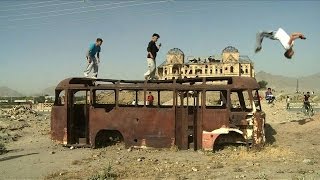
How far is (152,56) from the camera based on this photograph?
14.7 meters

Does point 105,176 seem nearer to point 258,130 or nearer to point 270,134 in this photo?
point 258,130

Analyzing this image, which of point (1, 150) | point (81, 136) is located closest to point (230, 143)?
point (81, 136)

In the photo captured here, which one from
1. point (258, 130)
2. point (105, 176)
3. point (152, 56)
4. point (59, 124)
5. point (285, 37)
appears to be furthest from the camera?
point (152, 56)

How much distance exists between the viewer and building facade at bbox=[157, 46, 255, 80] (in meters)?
70.6

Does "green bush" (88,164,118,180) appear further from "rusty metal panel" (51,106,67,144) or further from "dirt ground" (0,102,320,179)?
"rusty metal panel" (51,106,67,144)

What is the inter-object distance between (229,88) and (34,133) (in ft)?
33.3

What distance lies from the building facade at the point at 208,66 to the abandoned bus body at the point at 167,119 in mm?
54995

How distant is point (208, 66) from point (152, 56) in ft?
187

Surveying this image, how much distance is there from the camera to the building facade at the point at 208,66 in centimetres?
7062

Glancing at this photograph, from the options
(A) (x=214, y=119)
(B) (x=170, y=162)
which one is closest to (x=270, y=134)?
(A) (x=214, y=119)

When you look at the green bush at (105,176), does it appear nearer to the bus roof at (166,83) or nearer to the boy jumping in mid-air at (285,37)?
the bus roof at (166,83)

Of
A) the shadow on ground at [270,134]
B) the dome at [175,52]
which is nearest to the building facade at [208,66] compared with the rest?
the dome at [175,52]

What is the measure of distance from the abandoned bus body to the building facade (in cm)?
5500

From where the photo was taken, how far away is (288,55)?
12312 millimetres
